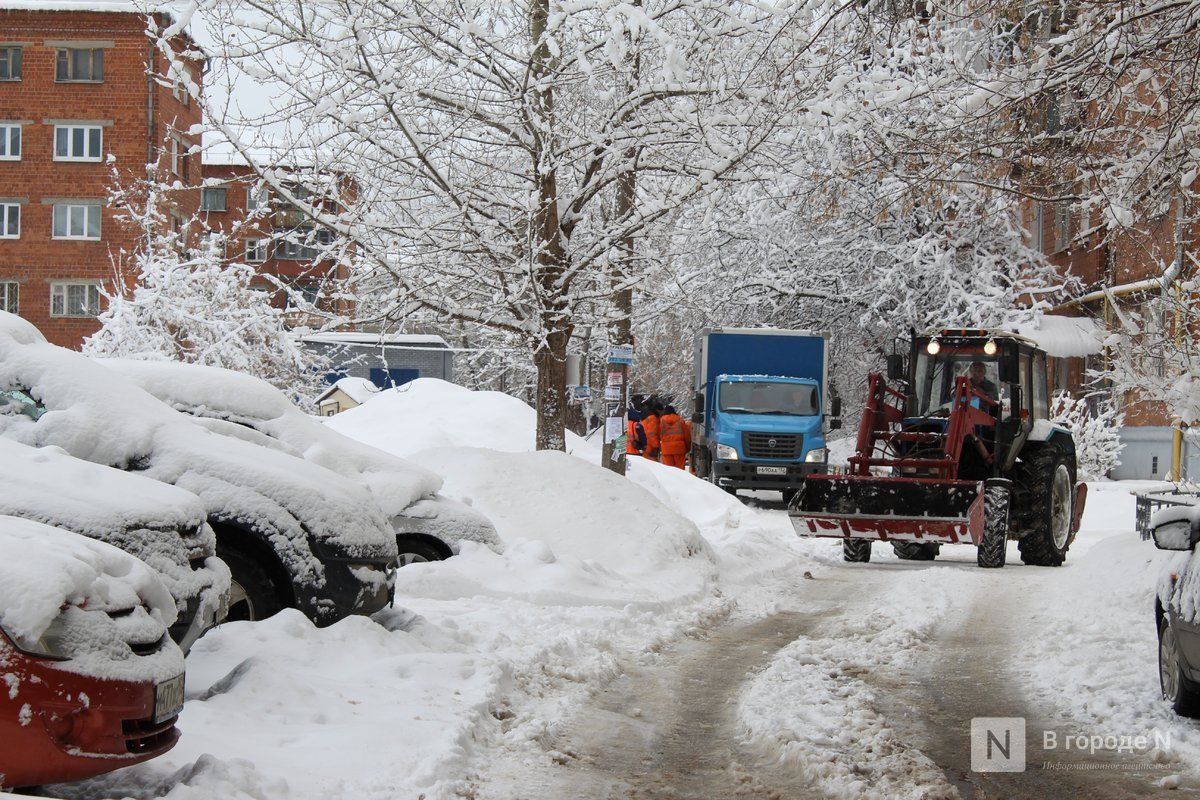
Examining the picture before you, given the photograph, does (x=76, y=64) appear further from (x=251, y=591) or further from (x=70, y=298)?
(x=251, y=591)

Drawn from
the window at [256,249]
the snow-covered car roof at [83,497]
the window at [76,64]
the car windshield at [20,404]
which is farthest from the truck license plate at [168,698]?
the window at [76,64]

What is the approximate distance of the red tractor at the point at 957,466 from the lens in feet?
47.1

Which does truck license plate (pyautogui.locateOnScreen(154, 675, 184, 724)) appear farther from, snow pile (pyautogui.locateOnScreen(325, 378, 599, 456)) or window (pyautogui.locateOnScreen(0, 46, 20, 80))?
window (pyautogui.locateOnScreen(0, 46, 20, 80))

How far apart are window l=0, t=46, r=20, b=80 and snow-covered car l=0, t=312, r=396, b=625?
138ft

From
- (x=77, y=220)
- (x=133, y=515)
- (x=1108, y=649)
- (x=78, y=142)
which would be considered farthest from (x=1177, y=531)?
(x=78, y=142)

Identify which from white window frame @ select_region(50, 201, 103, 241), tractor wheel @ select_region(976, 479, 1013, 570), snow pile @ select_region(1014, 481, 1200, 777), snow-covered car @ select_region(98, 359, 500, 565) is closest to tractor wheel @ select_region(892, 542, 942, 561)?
tractor wheel @ select_region(976, 479, 1013, 570)

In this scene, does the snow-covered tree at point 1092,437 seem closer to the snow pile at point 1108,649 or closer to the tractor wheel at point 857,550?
the tractor wheel at point 857,550

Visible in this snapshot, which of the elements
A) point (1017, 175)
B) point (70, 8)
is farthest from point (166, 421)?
point (70, 8)

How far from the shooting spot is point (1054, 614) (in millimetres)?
10875

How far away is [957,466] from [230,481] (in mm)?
9520

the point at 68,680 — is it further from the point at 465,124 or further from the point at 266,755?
the point at 465,124

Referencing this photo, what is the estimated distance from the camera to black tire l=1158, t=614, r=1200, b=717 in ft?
21.2

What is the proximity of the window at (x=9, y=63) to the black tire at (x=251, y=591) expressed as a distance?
42.8 metres

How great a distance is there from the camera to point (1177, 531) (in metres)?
6.67
